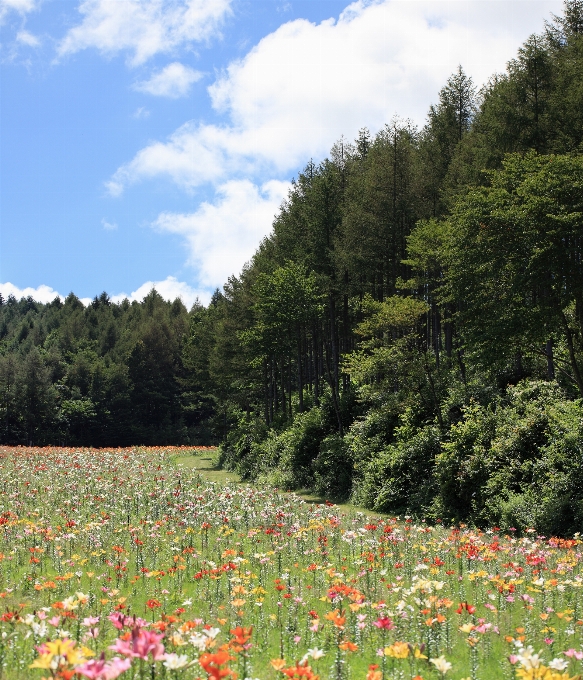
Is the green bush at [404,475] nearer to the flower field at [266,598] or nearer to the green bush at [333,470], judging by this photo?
the green bush at [333,470]

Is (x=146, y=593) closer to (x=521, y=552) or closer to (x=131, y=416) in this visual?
(x=521, y=552)

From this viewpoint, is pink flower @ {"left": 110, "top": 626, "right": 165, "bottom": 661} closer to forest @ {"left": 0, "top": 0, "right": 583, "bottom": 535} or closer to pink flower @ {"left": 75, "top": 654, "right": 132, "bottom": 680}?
pink flower @ {"left": 75, "top": 654, "right": 132, "bottom": 680}

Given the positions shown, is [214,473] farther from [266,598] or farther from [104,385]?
[104,385]

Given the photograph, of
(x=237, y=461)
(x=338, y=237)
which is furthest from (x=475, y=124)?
(x=237, y=461)

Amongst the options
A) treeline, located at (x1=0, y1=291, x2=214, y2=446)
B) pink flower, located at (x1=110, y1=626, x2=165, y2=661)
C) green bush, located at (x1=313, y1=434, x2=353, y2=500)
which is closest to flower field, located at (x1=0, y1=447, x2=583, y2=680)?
pink flower, located at (x1=110, y1=626, x2=165, y2=661)

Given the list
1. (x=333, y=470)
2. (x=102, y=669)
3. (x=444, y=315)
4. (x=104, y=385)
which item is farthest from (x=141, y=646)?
(x=104, y=385)

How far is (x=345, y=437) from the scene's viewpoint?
24219 mm

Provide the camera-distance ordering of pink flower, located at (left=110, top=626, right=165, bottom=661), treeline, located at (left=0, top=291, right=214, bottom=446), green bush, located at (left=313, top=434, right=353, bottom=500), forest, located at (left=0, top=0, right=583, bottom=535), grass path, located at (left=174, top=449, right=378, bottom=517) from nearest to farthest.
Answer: pink flower, located at (left=110, top=626, right=165, bottom=661), forest, located at (left=0, top=0, right=583, bottom=535), grass path, located at (left=174, top=449, right=378, bottom=517), green bush, located at (left=313, top=434, right=353, bottom=500), treeline, located at (left=0, top=291, right=214, bottom=446)

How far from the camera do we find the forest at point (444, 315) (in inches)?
610

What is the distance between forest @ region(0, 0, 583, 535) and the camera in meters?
15.5

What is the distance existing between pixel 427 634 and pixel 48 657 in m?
3.96

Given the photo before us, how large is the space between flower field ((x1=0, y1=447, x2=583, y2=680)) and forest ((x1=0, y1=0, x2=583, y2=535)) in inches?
185

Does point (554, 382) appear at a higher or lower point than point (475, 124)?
lower

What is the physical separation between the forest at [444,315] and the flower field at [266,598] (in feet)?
15.4
